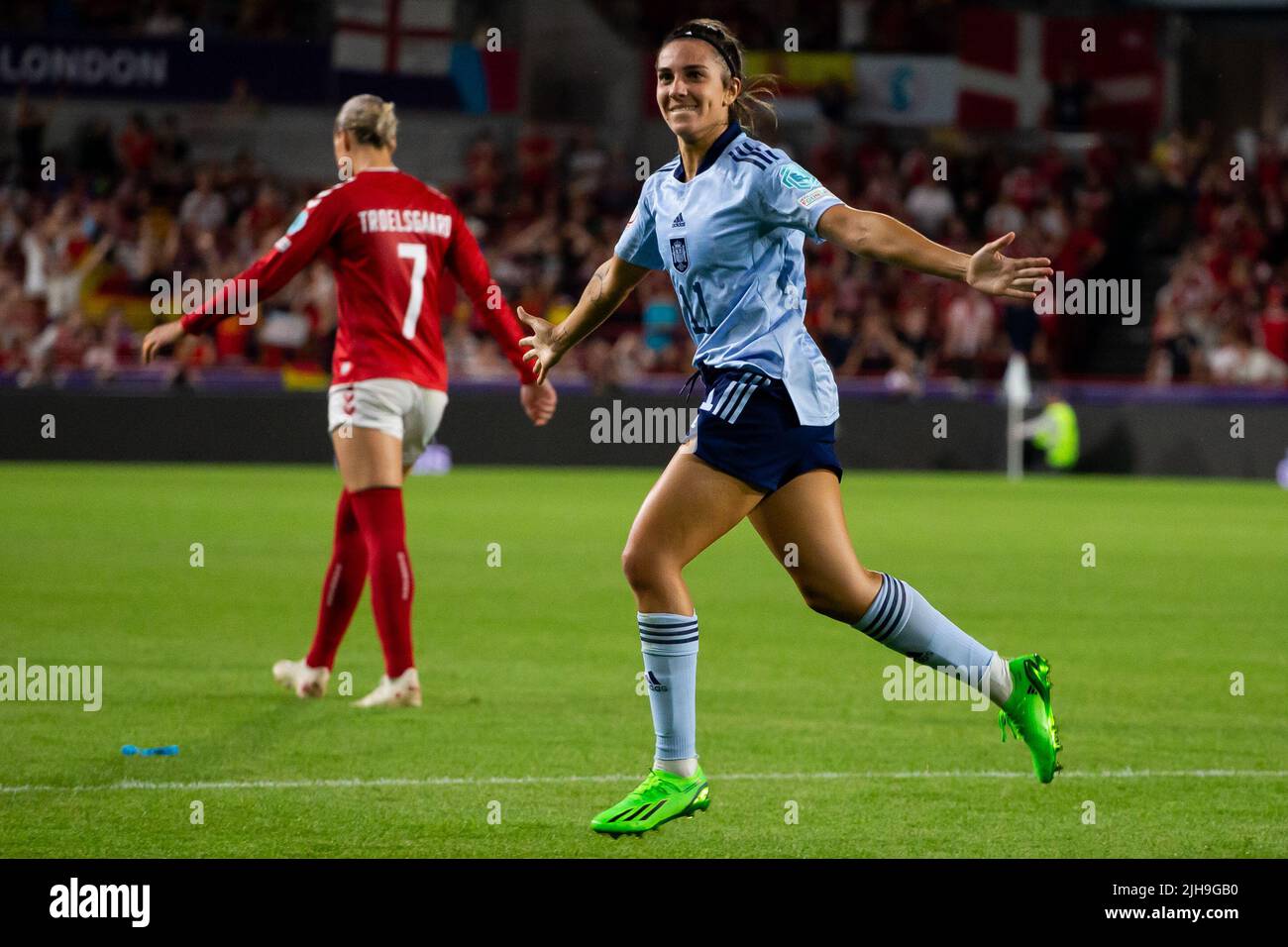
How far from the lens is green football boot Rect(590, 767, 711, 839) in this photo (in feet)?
17.7

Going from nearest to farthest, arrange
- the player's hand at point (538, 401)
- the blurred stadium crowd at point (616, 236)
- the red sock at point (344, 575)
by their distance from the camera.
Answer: the player's hand at point (538, 401), the red sock at point (344, 575), the blurred stadium crowd at point (616, 236)

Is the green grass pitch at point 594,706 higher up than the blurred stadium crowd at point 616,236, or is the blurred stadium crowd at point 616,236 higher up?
the blurred stadium crowd at point 616,236

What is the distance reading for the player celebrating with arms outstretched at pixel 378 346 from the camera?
7871mm

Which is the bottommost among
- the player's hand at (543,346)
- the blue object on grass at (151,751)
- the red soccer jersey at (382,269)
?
the blue object on grass at (151,751)

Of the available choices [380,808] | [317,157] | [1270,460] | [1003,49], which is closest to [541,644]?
[380,808]

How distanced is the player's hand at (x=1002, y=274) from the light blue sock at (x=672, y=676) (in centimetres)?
137

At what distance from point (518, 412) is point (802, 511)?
18550mm

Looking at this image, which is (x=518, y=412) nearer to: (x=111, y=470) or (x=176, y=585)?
(x=111, y=470)

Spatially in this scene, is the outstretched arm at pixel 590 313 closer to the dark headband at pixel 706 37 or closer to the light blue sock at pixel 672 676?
the dark headband at pixel 706 37

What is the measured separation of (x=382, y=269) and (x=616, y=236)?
1973cm

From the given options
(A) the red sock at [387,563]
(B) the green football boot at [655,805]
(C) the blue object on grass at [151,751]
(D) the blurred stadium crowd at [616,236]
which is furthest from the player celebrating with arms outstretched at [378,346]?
(D) the blurred stadium crowd at [616,236]

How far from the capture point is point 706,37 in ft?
18.0

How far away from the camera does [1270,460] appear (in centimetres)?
2370

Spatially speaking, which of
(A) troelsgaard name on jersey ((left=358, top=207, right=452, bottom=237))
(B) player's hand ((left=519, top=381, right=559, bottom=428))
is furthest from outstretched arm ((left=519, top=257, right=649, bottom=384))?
(A) troelsgaard name on jersey ((left=358, top=207, right=452, bottom=237))
